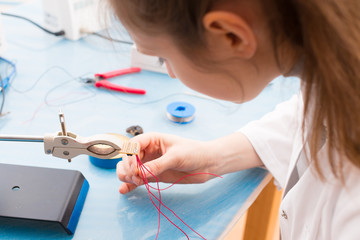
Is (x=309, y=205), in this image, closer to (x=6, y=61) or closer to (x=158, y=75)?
(x=158, y=75)

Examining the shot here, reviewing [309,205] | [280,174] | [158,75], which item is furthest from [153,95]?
[309,205]

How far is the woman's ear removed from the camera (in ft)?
1.12

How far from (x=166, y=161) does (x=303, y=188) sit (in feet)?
0.74

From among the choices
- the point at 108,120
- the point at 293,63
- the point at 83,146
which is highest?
the point at 293,63

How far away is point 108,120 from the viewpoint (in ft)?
2.50

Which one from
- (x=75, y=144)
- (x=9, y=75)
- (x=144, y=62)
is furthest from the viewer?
(x=144, y=62)

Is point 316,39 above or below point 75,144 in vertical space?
above

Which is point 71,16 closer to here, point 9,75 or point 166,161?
point 9,75

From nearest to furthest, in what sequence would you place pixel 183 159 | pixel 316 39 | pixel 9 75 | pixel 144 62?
pixel 316 39
pixel 183 159
pixel 9 75
pixel 144 62

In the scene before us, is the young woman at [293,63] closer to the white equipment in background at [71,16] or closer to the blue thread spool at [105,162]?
the blue thread spool at [105,162]

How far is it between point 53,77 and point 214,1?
668 mm

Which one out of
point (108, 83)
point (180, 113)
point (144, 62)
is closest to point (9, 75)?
point (108, 83)

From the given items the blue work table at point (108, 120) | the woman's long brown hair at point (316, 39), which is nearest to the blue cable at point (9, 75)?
the blue work table at point (108, 120)

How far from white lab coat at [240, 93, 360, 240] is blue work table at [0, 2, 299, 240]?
0.05m
